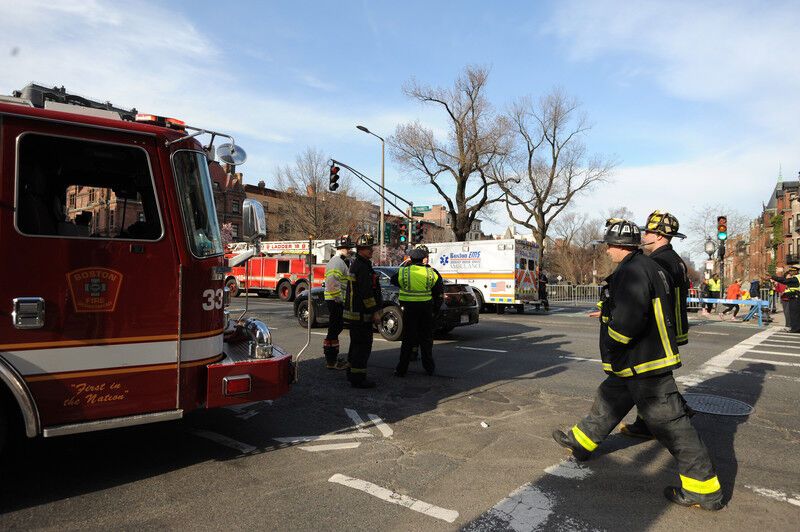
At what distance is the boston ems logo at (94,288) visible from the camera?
3.20 m

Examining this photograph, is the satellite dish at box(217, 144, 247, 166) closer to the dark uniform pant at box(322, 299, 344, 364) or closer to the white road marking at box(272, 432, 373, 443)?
the white road marking at box(272, 432, 373, 443)

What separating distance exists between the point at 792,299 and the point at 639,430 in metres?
11.3

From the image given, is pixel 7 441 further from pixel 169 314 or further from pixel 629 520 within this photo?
pixel 629 520

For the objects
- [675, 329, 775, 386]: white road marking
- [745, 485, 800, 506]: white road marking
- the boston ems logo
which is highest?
the boston ems logo

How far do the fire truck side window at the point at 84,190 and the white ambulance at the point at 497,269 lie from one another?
16.8 m

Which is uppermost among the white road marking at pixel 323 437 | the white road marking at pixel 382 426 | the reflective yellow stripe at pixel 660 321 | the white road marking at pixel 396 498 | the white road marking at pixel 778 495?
the reflective yellow stripe at pixel 660 321

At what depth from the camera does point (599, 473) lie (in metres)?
3.72

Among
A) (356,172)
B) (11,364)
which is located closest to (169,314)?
(11,364)

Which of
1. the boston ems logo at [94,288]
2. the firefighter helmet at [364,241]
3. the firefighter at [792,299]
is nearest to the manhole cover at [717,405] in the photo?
the firefighter helmet at [364,241]

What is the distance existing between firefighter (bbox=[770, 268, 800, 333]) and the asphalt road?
7989 millimetres

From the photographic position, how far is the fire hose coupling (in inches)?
161

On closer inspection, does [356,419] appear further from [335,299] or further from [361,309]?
[335,299]

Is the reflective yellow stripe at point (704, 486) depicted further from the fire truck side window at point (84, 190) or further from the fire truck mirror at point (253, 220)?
the fire truck side window at point (84, 190)

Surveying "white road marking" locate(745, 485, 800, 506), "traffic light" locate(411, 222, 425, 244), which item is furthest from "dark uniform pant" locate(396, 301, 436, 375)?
"traffic light" locate(411, 222, 425, 244)
